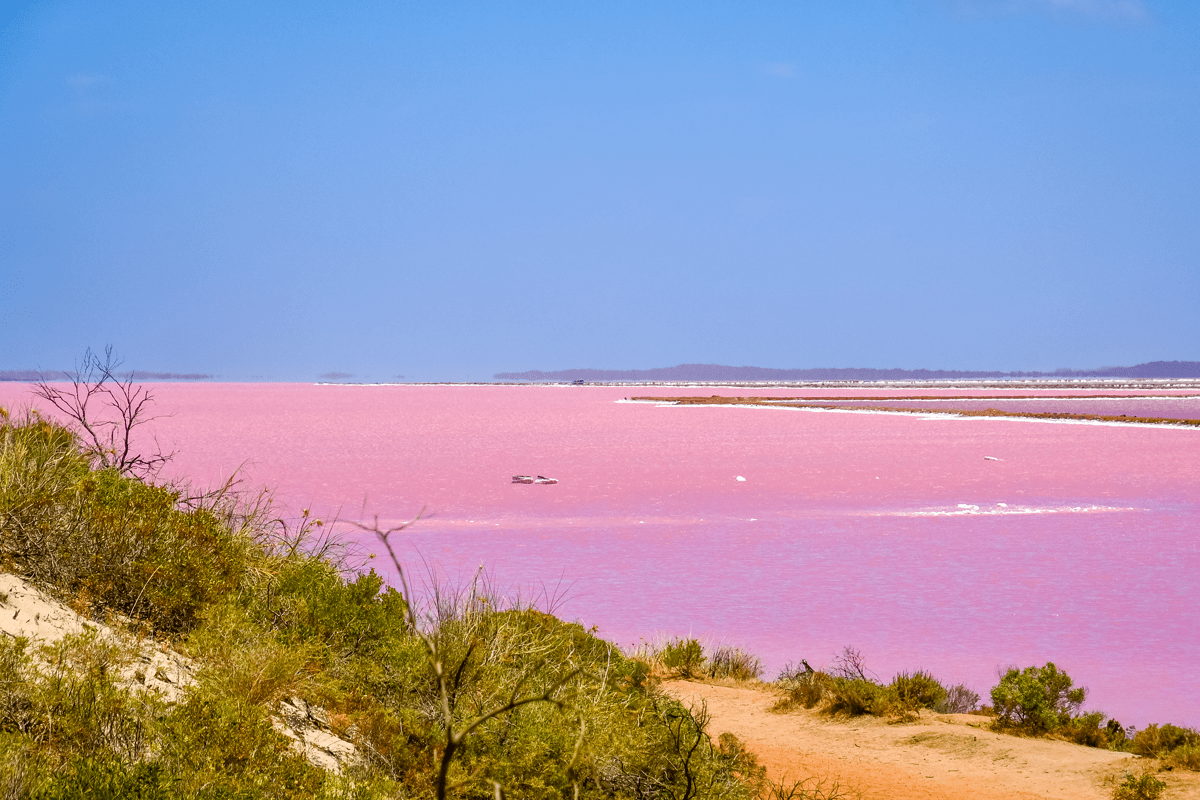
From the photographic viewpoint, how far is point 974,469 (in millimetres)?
27266

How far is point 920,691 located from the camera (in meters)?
9.04

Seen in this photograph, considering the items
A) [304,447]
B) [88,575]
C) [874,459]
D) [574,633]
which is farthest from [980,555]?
[304,447]

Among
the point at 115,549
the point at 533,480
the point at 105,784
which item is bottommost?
the point at 533,480

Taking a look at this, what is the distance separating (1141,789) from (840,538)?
9975mm

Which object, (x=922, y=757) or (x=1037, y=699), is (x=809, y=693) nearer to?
(x=922, y=757)

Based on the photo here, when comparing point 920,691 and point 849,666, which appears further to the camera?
point 849,666

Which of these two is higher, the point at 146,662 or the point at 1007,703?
the point at 146,662

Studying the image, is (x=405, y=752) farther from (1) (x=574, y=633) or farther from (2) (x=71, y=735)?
(1) (x=574, y=633)

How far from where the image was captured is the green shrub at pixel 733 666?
33.4 ft

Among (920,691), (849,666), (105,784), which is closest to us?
(105,784)

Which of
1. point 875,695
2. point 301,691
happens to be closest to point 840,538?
point 875,695

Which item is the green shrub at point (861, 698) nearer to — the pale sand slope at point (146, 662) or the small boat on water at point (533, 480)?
the pale sand slope at point (146, 662)

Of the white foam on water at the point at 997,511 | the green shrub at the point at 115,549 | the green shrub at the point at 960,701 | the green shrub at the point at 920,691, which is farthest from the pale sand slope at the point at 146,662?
the white foam on water at the point at 997,511

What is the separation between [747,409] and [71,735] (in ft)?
216
